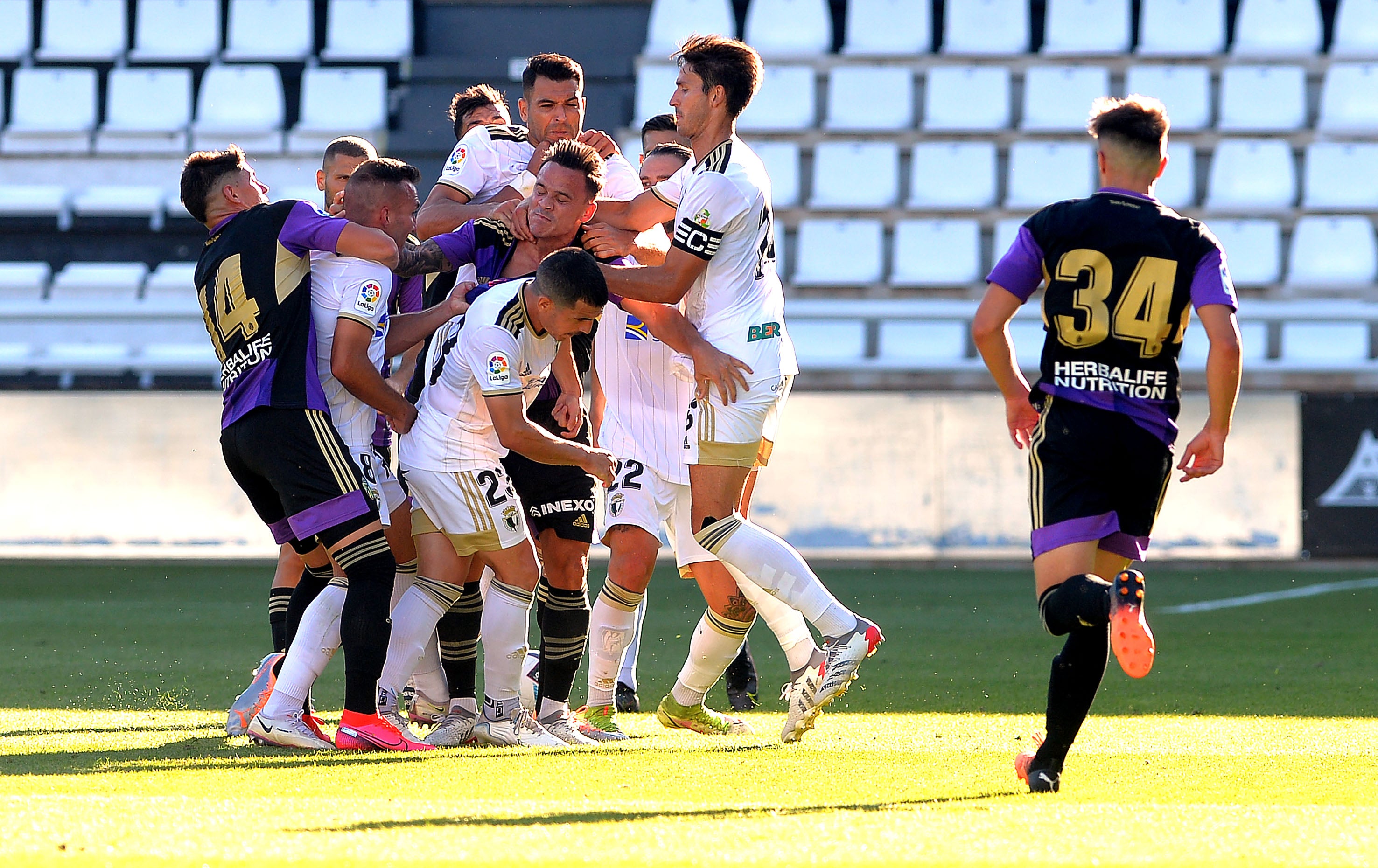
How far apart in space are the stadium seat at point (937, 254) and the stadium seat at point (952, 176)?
0.77 ft

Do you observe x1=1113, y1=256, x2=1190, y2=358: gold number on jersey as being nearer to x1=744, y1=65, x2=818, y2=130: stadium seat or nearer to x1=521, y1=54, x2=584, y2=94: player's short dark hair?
x1=521, y1=54, x2=584, y2=94: player's short dark hair

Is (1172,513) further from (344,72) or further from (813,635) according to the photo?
(344,72)

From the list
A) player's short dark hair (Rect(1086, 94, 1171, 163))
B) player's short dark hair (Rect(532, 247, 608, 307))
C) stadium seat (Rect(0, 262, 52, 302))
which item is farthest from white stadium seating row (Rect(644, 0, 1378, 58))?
player's short dark hair (Rect(1086, 94, 1171, 163))

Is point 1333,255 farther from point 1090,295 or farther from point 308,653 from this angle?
point 308,653

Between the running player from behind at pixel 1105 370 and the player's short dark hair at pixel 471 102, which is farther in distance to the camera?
the player's short dark hair at pixel 471 102

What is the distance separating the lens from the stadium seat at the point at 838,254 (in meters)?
15.0

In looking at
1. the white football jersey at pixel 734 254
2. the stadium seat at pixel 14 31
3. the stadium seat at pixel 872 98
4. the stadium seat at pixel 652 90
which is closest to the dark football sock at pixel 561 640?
the white football jersey at pixel 734 254

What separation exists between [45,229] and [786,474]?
8.41 meters

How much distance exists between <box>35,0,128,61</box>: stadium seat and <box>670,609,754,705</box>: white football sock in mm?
13642

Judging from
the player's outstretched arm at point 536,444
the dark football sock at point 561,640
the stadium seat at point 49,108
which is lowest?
the dark football sock at point 561,640

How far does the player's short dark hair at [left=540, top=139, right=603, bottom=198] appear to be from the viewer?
4.76 m

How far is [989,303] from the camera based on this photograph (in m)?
3.75

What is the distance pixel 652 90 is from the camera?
15.0m

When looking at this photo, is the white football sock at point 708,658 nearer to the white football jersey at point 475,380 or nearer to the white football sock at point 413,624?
the white football sock at point 413,624
